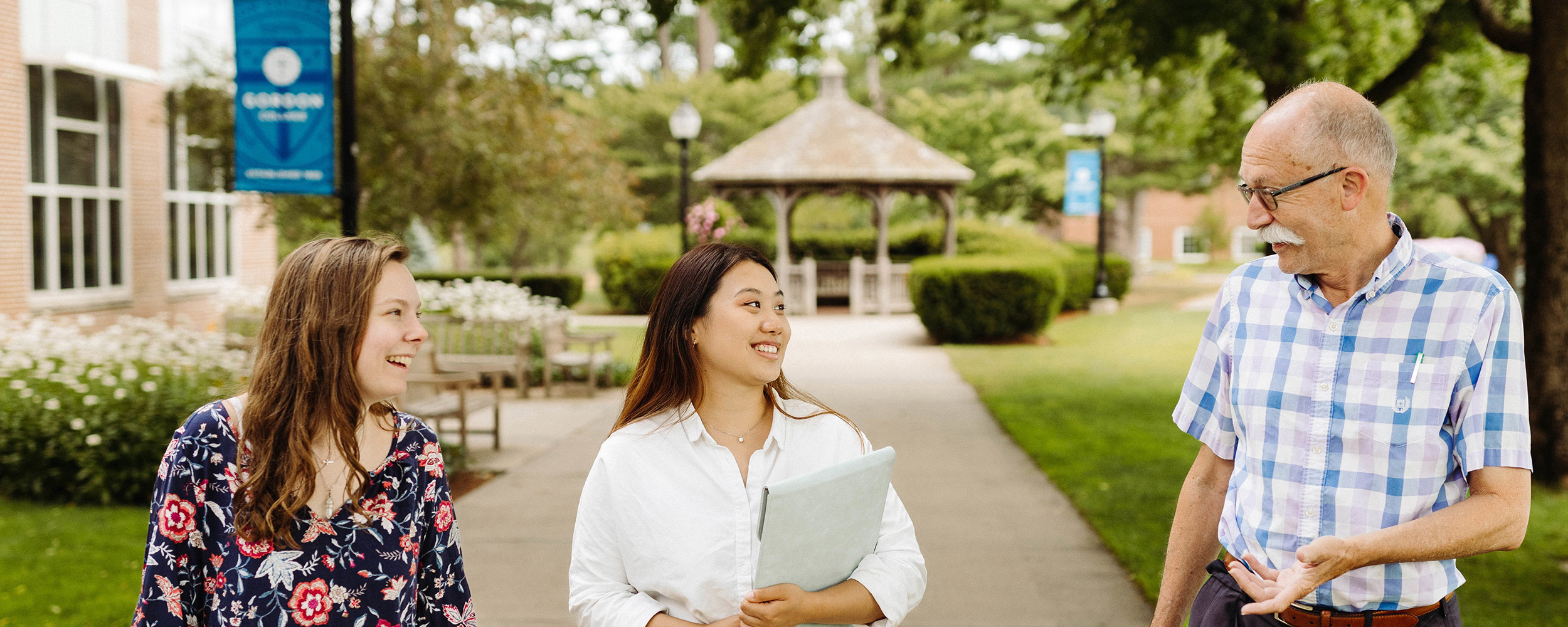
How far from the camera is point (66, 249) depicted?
15.6 meters

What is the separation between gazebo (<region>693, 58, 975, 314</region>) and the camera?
78.1 feet

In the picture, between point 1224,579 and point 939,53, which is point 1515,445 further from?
point 939,53

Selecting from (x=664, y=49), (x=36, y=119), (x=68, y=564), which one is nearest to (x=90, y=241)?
(x=36, y=119)

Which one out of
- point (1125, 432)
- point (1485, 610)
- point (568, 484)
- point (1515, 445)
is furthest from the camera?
point (1125, 432)

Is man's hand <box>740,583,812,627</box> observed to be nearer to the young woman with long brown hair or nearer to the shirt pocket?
the young woman with long brown hair

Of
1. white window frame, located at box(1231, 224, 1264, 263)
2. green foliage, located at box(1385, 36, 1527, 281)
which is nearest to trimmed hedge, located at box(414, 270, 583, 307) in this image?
green foliage, located at box(1385, 36, 1527, 281)

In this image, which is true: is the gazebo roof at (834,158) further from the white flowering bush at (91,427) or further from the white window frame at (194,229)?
the white flowering bush at (91,427)

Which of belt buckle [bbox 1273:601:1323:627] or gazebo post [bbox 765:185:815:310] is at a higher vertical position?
gazebo post [bbox 765:185:815:310]

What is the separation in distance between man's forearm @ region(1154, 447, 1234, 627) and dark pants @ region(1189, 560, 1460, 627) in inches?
1.3

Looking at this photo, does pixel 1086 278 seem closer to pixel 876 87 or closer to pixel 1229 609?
pixel 876 87

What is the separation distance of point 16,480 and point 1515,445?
8.00m

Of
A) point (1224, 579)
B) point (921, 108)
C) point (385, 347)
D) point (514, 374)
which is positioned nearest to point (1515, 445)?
point (1224, 579)

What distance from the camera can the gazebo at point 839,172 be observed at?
2380 centimetres

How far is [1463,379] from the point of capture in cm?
207
